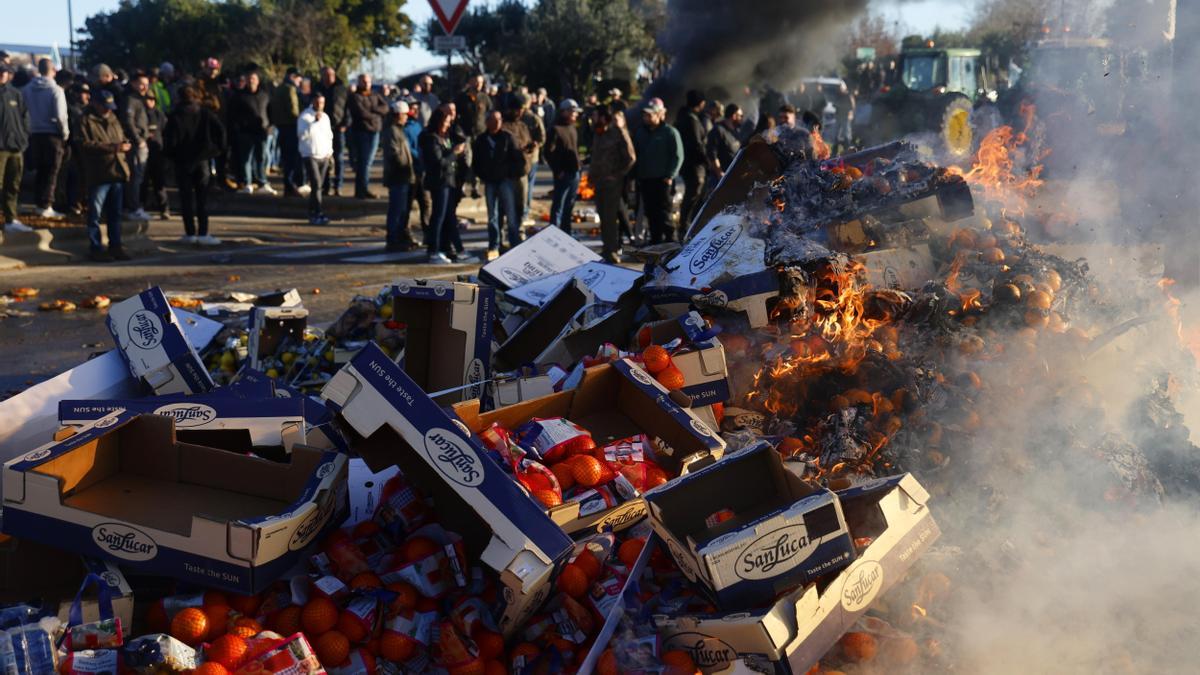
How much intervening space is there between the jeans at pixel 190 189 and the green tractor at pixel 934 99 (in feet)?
32.7

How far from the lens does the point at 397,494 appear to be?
13.9 ft

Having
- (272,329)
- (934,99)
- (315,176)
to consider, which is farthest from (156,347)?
(934,99)

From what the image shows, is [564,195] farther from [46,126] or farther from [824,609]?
[824,609]

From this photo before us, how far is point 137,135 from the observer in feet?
43.5

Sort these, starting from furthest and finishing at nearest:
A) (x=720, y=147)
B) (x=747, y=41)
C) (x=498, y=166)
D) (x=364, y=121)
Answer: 1. (x=747, y=41)
2. (x=364, y=121)
3. (x=720, y=147)
4. (x=498, y=166)

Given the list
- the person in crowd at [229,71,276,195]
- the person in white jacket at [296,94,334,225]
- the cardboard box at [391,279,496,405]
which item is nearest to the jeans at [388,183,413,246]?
the person in white jacket at [296,94,334,225]

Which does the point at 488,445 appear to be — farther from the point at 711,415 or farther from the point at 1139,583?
the point at 1139,583

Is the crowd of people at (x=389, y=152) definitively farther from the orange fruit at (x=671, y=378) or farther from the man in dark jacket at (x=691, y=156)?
the orange fruit at (x=671, y=378)

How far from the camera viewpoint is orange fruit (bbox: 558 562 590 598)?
390 cm

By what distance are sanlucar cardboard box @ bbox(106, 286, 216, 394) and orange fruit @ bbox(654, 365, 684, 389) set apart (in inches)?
93.6

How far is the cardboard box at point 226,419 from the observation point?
173 inches

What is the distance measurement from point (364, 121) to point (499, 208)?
12.3 ft

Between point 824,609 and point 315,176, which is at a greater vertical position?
point 315,176

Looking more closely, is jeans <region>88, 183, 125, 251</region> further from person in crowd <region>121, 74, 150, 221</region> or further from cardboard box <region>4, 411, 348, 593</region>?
cardboard box <region>4, 411, 348, 593</region>
